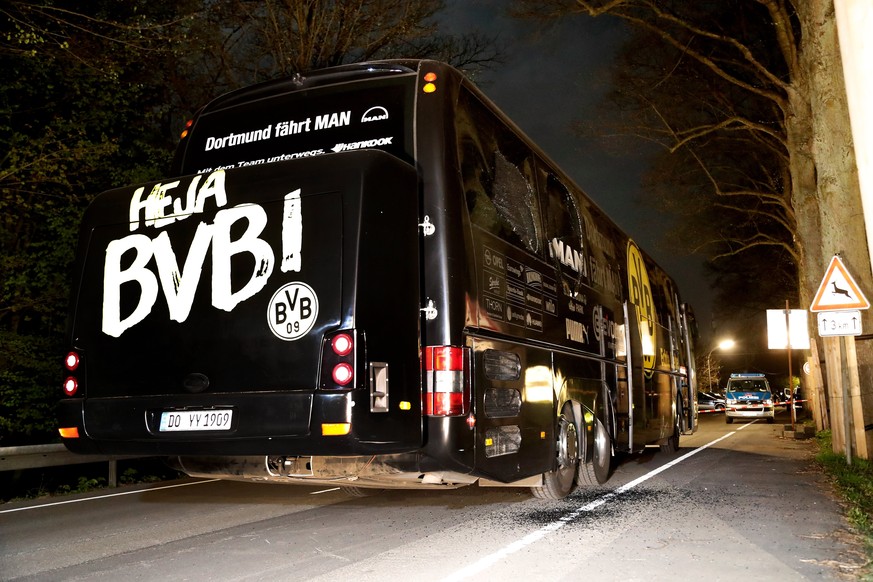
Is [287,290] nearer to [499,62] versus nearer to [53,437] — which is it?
[53,437]

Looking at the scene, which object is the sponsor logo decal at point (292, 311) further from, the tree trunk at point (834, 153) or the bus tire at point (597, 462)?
the tree trunk at point (834, 153)

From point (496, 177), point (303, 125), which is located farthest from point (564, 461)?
point (303, 125)

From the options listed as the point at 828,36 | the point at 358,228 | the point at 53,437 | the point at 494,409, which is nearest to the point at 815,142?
the point at 828,36

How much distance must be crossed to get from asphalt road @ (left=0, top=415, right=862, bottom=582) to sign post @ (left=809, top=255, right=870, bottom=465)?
258cm

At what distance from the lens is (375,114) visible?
7121 millimetres

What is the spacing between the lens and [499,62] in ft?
71.9

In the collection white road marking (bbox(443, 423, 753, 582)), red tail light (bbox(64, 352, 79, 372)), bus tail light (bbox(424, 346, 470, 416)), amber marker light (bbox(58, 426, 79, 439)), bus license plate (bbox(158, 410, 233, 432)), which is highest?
red tail light (bbox(64, 352, 79, 372))

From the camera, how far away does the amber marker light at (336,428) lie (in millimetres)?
5785

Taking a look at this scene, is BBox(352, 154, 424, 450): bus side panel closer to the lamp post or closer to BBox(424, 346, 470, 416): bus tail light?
BBox(424, 346, 470, 416): bus tail light

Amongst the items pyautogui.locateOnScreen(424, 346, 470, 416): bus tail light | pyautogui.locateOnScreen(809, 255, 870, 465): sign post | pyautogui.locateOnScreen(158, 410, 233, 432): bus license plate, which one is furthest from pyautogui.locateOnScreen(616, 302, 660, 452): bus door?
pyautogui.locateOnScreen(158, 410, 233, 432): bus license plate

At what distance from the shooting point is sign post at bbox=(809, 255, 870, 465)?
12406 mm

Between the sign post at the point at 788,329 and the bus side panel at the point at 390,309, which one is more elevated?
the sign post at the point at 788,329

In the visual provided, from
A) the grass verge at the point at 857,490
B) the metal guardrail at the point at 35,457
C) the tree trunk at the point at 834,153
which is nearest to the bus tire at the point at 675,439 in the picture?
the grass verge at the point at 857,490

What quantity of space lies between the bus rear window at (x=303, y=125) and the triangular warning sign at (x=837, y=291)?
324 inches
